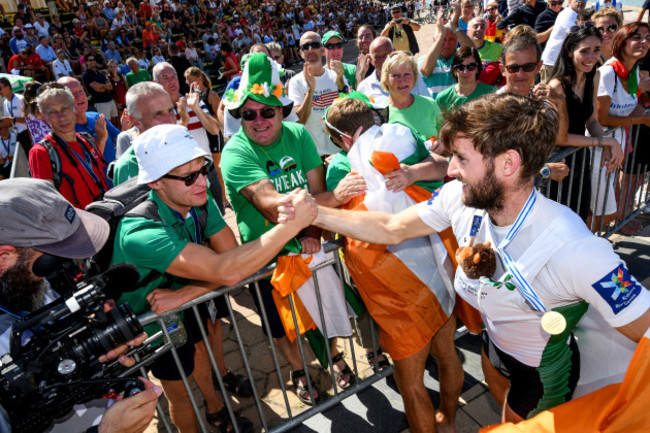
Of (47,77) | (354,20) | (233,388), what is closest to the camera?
(233,388)

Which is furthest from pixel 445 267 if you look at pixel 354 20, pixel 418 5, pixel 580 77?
pixel 418 5

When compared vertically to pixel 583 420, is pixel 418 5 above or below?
above

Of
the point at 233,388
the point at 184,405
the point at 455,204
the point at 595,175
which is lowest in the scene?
the point at 233,388

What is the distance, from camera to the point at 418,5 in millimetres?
36656

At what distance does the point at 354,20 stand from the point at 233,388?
35.5 m

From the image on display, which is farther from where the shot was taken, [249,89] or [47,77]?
[47,77]

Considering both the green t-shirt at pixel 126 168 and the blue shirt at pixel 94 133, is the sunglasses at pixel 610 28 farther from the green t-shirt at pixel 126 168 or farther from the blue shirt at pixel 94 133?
the blue shirt at pixel 94 133

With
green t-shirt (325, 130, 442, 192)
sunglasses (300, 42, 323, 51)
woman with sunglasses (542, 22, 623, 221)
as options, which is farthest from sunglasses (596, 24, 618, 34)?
green t-shirt (325, 130, 442, 192)

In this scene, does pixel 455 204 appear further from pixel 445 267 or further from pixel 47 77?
pixel 47 77

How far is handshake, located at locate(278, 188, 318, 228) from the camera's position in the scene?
8.32ft

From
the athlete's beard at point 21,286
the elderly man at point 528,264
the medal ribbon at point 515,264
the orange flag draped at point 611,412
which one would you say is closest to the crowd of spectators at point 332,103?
the elderly man at point 528,264

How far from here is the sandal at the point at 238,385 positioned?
3.69 m

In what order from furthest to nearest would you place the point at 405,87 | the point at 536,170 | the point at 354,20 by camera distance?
the point at 354,20 < the point at 405,87 < the point at 536,170

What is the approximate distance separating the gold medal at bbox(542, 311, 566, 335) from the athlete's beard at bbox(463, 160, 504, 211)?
1.74 feet
